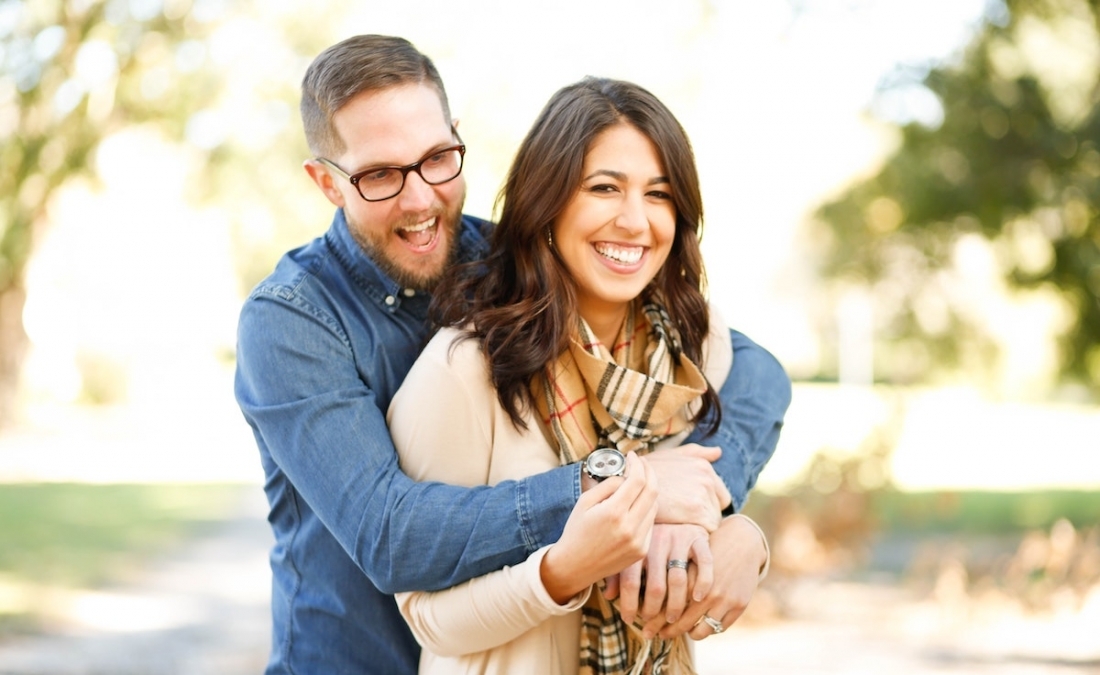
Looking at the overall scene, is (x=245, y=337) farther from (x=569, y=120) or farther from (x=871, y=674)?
(x=871, y=674)

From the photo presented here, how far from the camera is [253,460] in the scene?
16641mm

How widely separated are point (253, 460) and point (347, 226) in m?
14.7

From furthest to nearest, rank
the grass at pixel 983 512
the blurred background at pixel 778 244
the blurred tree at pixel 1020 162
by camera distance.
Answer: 1. the grass at pixel 983 512
2. the blurred background at pixel 778 244
3. the blurred tree at pixel 1020 162

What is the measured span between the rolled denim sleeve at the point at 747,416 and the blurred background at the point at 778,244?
2.72 metres

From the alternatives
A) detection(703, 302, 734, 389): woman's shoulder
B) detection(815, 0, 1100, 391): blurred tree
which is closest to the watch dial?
detection(703, 302, 734, 389): woman's shoulder

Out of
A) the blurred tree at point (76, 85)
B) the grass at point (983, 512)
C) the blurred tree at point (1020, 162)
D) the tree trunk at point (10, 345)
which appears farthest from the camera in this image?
the tree trunk at point (10, 345)

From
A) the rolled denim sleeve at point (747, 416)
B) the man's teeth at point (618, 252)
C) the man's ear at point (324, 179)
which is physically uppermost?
the man's ear at point (324, 179)

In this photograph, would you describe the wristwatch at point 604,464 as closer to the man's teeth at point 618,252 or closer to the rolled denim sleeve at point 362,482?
the rolled denim sleeve at point 362,482

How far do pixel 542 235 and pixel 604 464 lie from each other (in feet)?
1.93

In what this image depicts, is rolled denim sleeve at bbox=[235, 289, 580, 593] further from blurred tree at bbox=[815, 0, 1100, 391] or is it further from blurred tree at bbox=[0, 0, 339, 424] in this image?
blurred tree at bbox=[0, 0, 339, 424]

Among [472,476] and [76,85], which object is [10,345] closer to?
[76,85]

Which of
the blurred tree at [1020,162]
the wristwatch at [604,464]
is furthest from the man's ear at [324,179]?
the blurred tree at [1020,162]

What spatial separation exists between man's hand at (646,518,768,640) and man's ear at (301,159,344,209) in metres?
1.12

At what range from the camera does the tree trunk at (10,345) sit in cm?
1489
